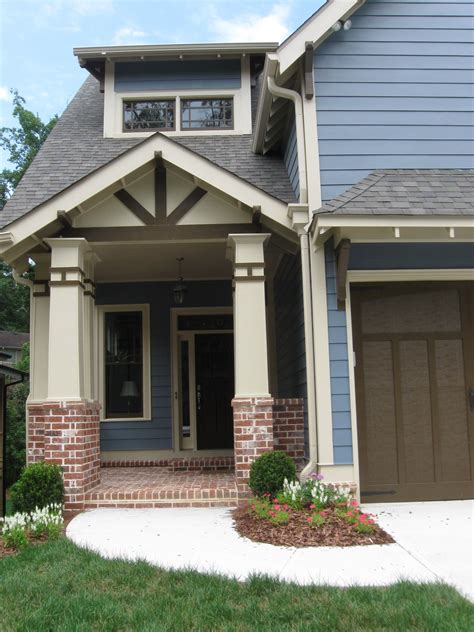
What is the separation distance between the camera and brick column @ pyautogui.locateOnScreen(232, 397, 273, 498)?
623 cm

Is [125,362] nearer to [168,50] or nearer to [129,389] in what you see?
[129,389]

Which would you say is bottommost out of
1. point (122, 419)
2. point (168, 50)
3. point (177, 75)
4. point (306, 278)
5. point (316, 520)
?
point (316, 520)

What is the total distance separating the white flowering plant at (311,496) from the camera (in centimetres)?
535

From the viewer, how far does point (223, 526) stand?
532 centimetres

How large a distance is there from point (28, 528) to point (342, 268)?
3751 mm

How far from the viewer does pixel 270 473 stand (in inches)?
229

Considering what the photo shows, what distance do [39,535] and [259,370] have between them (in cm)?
264

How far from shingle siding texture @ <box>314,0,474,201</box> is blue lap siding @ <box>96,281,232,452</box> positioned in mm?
3756

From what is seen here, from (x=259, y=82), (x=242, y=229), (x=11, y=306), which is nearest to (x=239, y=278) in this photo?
(x=242, y=229)

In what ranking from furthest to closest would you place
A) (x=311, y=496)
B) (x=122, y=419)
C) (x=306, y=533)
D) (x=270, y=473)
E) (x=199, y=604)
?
(x=122, y=419) → (x=270, y=473) → (x=311, y=496) → (x=306, y=533) → (x=199, y=604)

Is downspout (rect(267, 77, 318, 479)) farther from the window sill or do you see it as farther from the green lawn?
the window sill

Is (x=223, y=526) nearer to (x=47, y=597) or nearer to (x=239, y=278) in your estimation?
(x=47, y=597)

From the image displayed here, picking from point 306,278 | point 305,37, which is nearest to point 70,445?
point 306,278

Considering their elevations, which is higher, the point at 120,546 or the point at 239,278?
the point at 239,278
